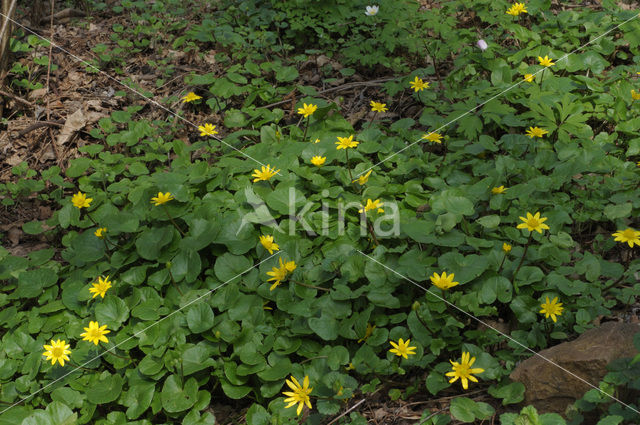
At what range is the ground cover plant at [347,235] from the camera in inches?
84.5

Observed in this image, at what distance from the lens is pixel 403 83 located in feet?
11.7

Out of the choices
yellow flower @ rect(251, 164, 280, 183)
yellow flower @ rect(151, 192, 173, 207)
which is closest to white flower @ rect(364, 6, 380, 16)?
yellow flower @ rect(251, 164, 280, 183)

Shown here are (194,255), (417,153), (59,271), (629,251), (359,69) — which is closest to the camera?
(629,251)

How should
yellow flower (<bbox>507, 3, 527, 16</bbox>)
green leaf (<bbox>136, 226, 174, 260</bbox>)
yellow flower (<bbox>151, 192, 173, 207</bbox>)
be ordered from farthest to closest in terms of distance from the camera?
yellow flower (<bbox>507, 3, 527, 16</bbox>) < yellow flower (<bbox>151, 192, 173, 207</bbox>) < green leaf (<bbox>136, 226, 174, 260</bbox>)

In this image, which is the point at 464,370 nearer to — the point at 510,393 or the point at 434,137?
the point at 510,393

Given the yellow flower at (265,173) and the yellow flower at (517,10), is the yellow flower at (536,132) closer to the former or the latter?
the yellow flower at (517,10)

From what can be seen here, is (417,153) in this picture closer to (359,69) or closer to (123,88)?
(359,69)

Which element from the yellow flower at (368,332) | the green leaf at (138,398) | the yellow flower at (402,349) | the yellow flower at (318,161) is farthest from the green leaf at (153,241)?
the yellow flower at (402,349)

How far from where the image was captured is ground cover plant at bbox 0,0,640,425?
2.15 meters

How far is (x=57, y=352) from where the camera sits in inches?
92.3

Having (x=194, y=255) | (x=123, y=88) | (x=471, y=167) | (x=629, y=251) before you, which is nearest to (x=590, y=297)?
(x=629, y=251)

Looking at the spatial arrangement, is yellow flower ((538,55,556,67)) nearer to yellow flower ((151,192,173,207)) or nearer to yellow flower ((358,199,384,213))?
yellow flower ((358,199,384,213))

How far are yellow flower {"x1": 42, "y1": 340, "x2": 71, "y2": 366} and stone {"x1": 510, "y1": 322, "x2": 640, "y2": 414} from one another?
1849 mm

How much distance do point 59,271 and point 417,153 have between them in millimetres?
2068
